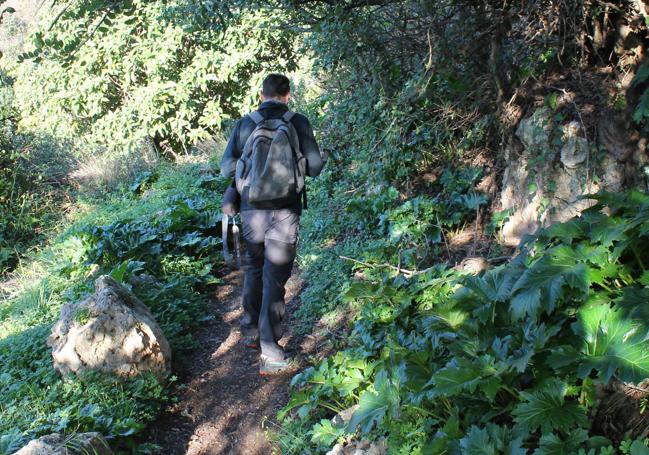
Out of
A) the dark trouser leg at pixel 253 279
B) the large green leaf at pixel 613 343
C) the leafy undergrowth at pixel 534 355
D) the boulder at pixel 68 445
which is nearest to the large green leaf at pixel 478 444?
the leafy undergrowth at pixel 534 355

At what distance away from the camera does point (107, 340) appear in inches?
183

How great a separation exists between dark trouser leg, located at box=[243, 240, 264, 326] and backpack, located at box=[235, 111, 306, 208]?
1.47ft

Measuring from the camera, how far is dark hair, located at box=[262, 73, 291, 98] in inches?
183

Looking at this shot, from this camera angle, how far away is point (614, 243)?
8.91 feet

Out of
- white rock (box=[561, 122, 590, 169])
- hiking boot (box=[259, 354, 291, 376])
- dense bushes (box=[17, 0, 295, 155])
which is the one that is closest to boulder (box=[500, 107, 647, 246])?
white rock (box=[561, 122, 590, 169])

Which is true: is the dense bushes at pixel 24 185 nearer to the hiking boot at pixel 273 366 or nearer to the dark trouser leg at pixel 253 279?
the dark trouser leg at pixel 253 279

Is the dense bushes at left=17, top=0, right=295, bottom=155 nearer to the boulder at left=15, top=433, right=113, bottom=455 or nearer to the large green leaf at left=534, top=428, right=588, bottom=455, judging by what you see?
the boulder at left=15, top=433, right=113, bottom=455

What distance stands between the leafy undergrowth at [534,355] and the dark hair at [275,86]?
228 cm

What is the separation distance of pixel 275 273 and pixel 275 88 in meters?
1.46

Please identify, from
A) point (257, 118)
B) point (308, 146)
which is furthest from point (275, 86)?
point (308, 146)

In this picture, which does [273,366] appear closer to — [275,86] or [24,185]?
[275,86]

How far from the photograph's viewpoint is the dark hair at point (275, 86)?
4.64m

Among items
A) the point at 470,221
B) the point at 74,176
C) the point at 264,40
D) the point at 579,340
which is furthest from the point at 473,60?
the point at 74,176

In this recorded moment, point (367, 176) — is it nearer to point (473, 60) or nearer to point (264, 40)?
point (473, 60)
